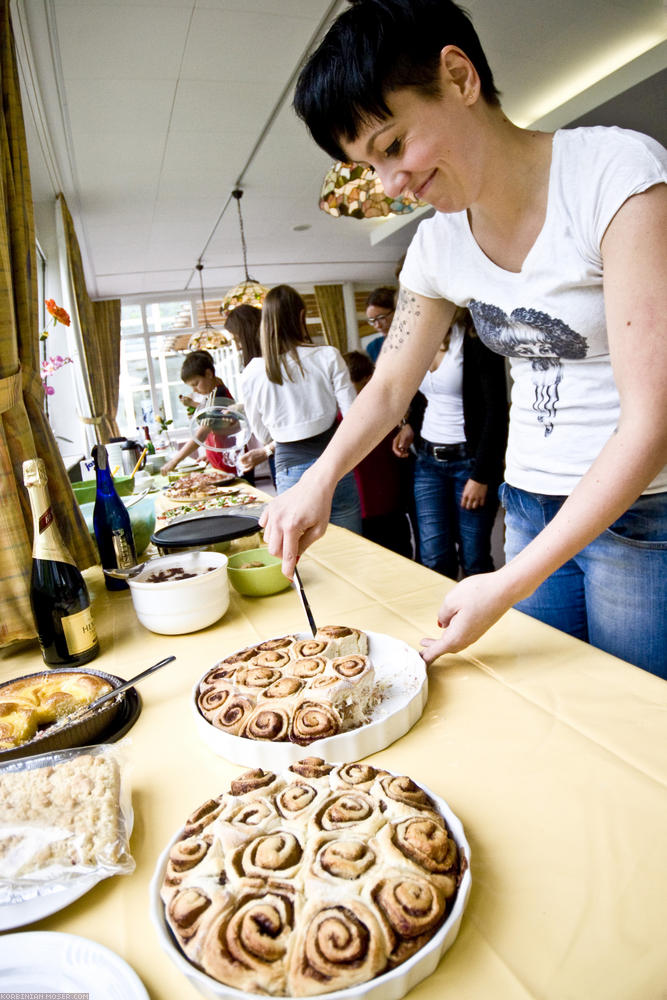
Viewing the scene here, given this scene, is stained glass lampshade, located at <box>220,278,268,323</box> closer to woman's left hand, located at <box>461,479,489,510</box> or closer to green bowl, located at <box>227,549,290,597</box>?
woman's left hand, located at <box>461,479,489,510</box>

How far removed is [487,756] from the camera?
0.63 m

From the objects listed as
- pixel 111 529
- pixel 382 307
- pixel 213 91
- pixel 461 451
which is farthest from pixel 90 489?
pixel 213 91

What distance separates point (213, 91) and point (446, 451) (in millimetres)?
2925

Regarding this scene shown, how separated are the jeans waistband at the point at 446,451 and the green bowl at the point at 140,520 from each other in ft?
4.50

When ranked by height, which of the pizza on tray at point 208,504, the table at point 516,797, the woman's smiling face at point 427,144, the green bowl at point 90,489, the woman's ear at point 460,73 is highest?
the woman's ear at point 460,73

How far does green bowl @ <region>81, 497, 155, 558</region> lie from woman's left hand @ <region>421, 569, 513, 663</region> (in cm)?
96

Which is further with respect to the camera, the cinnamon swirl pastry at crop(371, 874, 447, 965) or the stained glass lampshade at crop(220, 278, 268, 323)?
the stained glass lampshade at crop(220, 278, 268, 323)

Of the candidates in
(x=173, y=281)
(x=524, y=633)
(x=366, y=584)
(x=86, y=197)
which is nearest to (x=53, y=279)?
(x=86, y=197)

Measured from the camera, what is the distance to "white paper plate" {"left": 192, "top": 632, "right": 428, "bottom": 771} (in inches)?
24.6

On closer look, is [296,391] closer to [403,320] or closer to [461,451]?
[461,451]

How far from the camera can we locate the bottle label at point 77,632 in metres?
0.98

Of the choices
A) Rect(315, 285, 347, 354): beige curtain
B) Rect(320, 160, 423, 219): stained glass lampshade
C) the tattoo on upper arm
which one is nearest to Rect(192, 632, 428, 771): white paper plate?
the tattoo on upper arm

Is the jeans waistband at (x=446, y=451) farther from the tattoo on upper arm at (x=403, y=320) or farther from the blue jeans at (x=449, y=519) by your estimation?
the tattoo on upper arm at (x=403, y=320)

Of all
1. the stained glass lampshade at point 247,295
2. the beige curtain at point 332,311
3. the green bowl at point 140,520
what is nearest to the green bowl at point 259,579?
the green bowl at point 140,520
